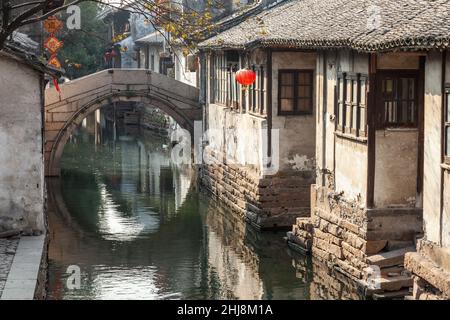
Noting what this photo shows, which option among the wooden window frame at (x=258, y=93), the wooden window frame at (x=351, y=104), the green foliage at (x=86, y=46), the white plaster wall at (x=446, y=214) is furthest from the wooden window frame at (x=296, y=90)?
the green foliage at (x=86, y=46)

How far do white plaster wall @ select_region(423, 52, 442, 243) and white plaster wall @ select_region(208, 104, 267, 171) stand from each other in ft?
30.1

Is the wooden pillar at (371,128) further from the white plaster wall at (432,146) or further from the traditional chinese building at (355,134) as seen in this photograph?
the white plaster wall at (432,146)

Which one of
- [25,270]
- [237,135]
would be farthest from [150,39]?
[25,270]

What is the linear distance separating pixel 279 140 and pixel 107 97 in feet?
36.3

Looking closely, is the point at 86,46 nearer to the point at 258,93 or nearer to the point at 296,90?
the point at 258,93

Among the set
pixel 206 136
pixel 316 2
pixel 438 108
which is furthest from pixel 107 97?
pixel 438 108

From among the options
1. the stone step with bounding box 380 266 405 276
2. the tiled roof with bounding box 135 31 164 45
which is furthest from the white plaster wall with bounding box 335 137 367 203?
the tiled roof with bounding box 135 31 164 45

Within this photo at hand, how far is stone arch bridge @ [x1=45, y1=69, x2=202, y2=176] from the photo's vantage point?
107ft

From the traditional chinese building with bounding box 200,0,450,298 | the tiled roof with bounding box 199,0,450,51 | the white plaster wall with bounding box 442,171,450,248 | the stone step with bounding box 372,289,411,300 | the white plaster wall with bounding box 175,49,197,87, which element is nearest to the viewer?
the white plaster wall with bounding box 442,171,450,248

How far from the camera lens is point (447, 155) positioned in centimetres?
1409

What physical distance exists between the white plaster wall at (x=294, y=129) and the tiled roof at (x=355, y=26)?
0.85 metres

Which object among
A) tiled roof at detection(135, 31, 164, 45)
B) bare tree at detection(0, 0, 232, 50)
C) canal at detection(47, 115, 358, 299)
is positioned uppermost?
tiled roof at detection(135, 31, 164, 45)

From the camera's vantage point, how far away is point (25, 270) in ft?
49.1

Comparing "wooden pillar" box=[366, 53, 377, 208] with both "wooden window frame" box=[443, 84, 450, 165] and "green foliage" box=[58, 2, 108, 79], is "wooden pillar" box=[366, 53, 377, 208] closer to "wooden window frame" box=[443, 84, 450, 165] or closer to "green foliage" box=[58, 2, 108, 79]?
"wooden window frame" box=[443, 84, 450, 165]
